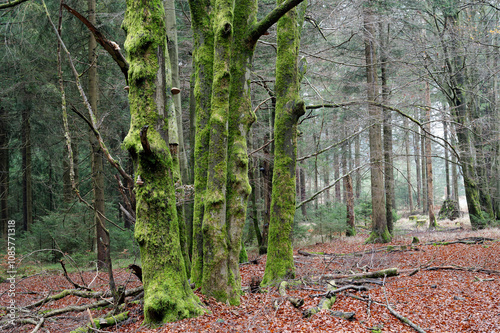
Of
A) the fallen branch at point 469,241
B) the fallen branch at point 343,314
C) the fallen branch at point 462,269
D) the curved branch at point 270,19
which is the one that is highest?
the curved branch at point 270,19

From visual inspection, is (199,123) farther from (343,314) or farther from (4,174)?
(4,174)

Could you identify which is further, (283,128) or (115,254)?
(115,254)

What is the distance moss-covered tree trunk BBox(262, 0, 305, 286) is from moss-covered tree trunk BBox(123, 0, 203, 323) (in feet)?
8.32

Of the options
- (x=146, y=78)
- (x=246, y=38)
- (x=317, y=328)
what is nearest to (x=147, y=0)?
(x=146, y=78)

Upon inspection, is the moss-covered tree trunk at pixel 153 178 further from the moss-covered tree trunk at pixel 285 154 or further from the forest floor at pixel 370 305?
the moss-covered tree trunk at pixel 285 154

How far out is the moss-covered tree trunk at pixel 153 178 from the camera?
12.8 ft

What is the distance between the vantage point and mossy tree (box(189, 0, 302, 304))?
191 inches

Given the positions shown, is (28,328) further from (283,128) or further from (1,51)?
(1,51)

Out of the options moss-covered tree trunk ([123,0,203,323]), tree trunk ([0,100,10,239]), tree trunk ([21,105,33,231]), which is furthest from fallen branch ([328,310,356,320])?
tree trunk ([0,100,10,239])

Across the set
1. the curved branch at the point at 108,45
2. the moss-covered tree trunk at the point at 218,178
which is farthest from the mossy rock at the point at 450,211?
the curved branch at the point at 108,45

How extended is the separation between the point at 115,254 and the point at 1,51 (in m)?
9.73

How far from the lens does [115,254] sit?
14.4m

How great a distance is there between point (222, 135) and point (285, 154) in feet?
6.95

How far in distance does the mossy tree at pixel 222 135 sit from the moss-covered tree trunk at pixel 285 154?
4.27 ft
